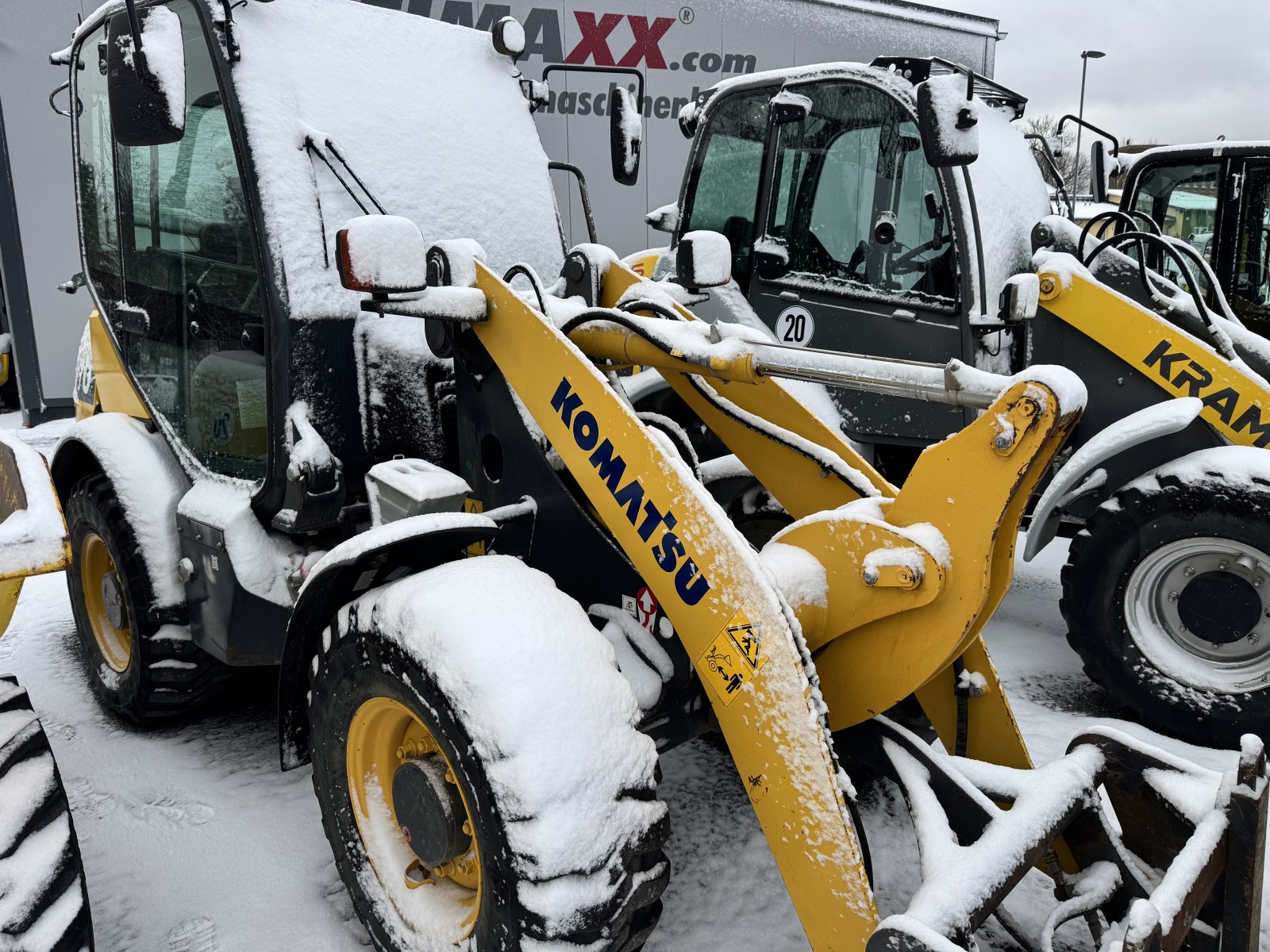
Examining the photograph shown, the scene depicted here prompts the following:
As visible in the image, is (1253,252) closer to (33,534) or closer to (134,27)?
(134,27)

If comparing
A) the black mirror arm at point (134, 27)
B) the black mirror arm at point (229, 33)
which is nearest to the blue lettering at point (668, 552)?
the black mirror arm at point (134, 27)

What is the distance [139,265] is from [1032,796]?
10.2 feet

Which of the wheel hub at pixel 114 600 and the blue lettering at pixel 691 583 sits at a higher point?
the blue lettering at pixel 691 583

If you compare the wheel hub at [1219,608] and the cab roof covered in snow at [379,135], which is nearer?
the cab roof covered in snow at [379,135]

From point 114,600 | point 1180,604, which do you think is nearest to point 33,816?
point 114,600

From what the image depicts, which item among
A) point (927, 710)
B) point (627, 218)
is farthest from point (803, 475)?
point (627, 218)

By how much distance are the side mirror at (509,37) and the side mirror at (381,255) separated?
4.57 ft

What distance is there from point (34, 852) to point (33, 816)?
0.07 m

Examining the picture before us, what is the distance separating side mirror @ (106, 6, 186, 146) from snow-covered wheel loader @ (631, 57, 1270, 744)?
1.96 meters

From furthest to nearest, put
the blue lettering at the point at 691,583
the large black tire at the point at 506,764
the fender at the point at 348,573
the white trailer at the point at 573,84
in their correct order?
1. the white trailer at the point at 573,84
2. the fender at the point at 348,573
3. the blue lettering at the point at 691,583
4. the large black tire at the point at 506,764

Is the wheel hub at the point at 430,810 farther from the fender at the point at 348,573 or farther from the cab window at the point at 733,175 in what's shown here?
the cab window at the point at 733,175

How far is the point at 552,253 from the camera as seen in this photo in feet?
11.4

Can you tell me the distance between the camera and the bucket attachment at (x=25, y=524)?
1.78 meters

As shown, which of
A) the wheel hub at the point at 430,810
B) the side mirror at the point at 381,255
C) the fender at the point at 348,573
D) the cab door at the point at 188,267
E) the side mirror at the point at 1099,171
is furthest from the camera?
the side mirror at the point at 1099,171
